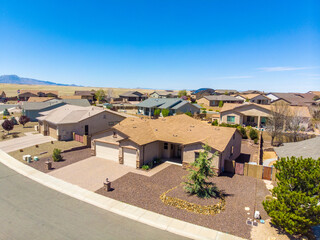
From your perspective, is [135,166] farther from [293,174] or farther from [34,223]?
[293,174]

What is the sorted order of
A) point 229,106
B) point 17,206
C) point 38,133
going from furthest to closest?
point 229,106, point 38,133, point 17,206

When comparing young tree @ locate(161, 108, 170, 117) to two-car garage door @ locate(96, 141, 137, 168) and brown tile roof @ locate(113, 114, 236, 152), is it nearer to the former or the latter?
brown tile roof @ locate(113, 114, 236, 152)

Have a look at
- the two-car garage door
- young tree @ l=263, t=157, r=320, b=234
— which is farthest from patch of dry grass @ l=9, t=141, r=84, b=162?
young tree @ l=263, t=157, r=320, b=234

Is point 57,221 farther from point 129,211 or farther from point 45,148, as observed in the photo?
point 45,148

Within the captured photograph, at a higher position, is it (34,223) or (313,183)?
(313,183)

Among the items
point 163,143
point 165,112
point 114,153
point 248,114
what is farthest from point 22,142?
point 248,114

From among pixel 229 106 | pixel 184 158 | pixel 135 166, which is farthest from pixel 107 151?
pixel 229 106

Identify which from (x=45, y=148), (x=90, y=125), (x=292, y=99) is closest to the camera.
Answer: (x=45, y=148)

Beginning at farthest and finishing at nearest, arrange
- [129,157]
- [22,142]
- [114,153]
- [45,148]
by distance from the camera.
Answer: [22,142] < [45,148] < [114,153] < [129,157]
